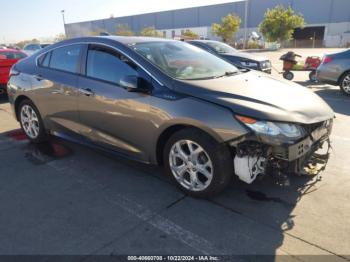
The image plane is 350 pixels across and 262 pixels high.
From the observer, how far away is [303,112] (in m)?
3.24

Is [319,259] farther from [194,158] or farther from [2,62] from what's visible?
[2,62]

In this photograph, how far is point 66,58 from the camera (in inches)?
180

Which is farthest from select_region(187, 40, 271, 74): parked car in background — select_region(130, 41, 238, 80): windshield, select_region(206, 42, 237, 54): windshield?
select_region(130, 41, 238, 80): windshield

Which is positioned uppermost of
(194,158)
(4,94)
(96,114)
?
(96,114)

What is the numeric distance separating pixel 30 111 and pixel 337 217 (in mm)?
4454

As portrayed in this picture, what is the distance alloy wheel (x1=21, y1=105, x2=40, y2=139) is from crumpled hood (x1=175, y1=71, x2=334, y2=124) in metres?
2.83

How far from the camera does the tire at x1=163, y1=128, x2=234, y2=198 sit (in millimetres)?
3209

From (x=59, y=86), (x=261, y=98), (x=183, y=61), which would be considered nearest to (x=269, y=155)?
(x=261, y=98)

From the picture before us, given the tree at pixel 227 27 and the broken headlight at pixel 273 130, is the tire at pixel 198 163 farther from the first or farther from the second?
the tree at pixel 227 27

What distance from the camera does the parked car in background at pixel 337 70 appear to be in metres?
9.18

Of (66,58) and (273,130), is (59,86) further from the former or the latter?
(273,130)

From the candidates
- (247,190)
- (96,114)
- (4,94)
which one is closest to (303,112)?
(247,190)

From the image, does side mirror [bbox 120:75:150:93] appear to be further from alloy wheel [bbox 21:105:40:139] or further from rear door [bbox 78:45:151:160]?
alloy wheel [bbox 21:105:40:139]

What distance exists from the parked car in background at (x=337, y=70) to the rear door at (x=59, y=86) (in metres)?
7.59
